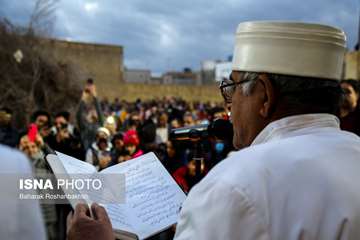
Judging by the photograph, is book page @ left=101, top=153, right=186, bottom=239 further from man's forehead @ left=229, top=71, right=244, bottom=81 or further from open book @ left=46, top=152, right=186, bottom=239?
man's forehead @ left=229, top=71, right=244, bottom=81

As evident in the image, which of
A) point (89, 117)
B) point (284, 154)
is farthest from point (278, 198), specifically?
point (89, 117)

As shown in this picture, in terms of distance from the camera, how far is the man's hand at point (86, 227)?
1.80m

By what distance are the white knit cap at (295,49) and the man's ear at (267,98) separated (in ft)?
0.14

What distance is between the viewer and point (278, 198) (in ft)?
4.31

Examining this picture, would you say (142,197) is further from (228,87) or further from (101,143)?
(101,143)

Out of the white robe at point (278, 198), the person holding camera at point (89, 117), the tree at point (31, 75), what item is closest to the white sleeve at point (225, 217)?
the white robe at point (278, 198)

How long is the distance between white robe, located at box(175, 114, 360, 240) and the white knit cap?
301mm

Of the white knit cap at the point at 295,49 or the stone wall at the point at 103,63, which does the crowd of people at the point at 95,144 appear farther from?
the stone wall at the point at 103,63

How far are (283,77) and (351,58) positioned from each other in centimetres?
1578

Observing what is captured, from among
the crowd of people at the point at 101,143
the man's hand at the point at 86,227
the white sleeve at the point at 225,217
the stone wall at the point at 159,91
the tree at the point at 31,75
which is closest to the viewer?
the white sleeve at the point at 225,217

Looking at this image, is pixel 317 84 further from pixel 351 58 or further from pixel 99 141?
pixel 351 58

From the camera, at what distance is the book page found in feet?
6.93

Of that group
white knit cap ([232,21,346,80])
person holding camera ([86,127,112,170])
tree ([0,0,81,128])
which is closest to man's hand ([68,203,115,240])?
white knit cap ([232,21,346,80])

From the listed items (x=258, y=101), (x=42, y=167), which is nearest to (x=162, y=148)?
(x=42, y=167)
